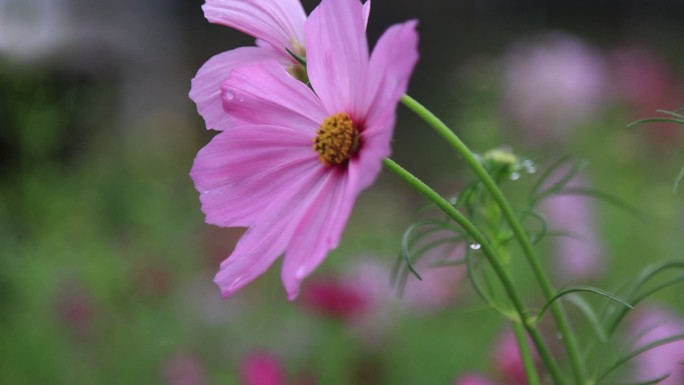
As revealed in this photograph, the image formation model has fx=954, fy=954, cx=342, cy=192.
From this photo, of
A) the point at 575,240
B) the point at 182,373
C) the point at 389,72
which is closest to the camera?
the point at 389,72

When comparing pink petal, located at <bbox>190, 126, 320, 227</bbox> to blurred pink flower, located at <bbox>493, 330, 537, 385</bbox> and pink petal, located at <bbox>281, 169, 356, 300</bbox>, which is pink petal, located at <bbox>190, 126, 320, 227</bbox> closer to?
pink petal, located at <bbox>281, 169, 356, 300</bbox>

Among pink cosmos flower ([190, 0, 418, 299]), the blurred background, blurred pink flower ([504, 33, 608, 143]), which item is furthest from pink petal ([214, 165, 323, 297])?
blurred pink flower ([504, 33, 608, 143])

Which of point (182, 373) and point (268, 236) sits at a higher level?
point (268, 236)

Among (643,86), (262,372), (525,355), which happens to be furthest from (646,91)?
(525,355)

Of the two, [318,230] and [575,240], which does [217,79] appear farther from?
[575,240]

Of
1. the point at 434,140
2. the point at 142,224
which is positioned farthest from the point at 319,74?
the point at 434,140

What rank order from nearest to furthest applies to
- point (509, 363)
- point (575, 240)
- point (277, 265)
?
point (509, 363), point (575, 240), point (277, 265)

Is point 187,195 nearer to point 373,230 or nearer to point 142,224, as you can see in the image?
point 373,230
